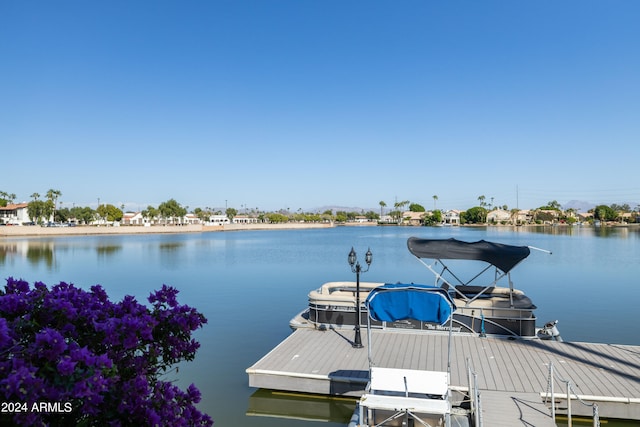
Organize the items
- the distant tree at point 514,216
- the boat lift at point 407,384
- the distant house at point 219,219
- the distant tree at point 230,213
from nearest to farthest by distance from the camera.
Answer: the boat lift at point 407,384
the distant tree at point 514,216
the distant tree at point 230,213
the distant house at point 219,219

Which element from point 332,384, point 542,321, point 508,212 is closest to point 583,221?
point 508,212

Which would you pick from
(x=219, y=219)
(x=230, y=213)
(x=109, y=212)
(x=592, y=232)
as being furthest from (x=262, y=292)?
(x=219, y=219)

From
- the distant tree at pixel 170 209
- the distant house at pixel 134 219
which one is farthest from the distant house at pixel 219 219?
the distant tree at pixel 170 209

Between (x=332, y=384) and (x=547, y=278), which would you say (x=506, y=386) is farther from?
(x=547, y=278)

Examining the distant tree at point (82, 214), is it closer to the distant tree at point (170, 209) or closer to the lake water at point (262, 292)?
the distant tree at point (170, 209)

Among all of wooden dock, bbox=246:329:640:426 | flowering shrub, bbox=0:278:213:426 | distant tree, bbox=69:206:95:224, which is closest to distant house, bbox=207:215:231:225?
distant tree, bbox=69:206:95:224

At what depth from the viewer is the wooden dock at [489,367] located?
8516mm

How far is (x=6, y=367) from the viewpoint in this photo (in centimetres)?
274

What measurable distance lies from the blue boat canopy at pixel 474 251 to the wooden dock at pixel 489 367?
7.27ft

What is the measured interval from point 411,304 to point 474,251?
211 inches

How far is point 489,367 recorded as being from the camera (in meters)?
10.3

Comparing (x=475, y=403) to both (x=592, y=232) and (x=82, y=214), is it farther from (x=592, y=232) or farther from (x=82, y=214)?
(x=82, y=214)

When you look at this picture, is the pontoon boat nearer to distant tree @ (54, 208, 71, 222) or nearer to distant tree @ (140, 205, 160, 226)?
distant tree @ (54, 208, 71, 222)

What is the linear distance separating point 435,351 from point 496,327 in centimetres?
234
